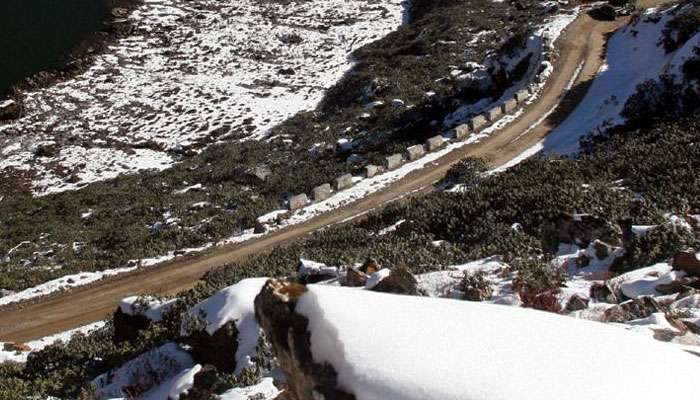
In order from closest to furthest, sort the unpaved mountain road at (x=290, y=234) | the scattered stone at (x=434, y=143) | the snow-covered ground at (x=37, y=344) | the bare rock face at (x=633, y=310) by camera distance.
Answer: the bare rock face at (x=633, y=310) < the snow-covered ground at (x=37, y=344) < the unpaved mountain road at (x=290, y=234) < the scattered stone at (x=434, y=143)

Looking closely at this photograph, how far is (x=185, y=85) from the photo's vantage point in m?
42.3

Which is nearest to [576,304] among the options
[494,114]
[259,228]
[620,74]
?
[259,228]

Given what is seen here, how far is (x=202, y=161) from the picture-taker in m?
32.6

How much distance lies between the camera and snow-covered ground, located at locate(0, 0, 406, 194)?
35125mm

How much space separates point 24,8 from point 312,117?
30.5 meters

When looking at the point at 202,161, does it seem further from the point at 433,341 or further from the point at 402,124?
the point at 433,341

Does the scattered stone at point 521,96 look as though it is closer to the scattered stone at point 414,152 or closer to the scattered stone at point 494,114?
the scattered stone at point 494,114

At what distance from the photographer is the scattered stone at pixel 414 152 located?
2473 cm

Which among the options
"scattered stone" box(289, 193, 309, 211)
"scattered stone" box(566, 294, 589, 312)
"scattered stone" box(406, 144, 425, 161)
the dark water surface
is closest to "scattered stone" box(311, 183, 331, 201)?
"scattered stone" box(289, 193, 309, 211)

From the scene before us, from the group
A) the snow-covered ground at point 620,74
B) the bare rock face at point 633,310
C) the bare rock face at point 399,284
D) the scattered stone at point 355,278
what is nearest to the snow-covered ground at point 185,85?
the snow-covered ground at point 620,74

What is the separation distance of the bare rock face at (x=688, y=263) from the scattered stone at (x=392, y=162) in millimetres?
15502

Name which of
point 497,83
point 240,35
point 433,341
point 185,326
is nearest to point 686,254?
point 433,341

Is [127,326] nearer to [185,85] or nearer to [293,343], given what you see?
[293,343]

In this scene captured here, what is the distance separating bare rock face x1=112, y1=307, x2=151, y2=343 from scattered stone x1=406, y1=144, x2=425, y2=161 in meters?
15.0
